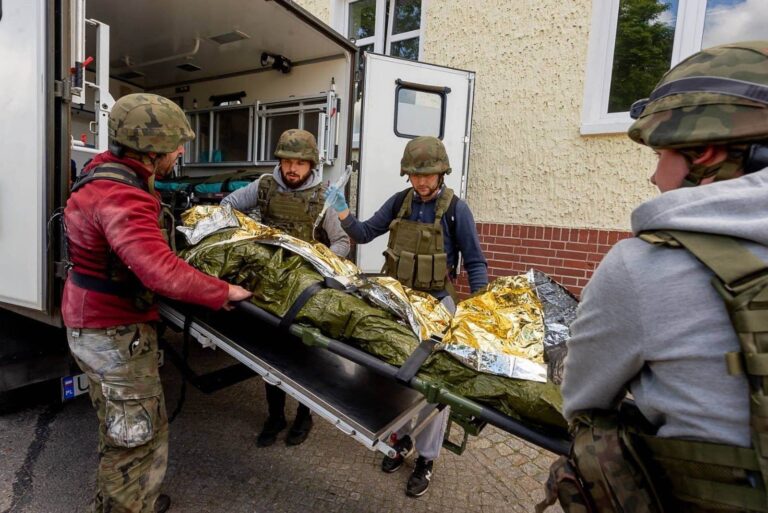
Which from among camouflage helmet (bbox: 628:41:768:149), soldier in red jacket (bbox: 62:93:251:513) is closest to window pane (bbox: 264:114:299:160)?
soldier in red jacket (bbox: 62:93:251:513)

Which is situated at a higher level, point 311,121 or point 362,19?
point 362,19

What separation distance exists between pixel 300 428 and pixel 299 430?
0.05ft

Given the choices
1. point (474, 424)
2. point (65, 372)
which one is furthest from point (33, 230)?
point (474, 424)

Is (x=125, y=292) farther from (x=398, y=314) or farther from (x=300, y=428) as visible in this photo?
(x=300, y=428)

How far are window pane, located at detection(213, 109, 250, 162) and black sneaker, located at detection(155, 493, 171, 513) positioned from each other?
435 centimetres

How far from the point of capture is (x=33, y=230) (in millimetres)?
2299

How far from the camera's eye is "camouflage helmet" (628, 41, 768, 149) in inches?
35.5

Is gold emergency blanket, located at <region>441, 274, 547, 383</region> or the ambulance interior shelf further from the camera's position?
the ambulance interior shelf

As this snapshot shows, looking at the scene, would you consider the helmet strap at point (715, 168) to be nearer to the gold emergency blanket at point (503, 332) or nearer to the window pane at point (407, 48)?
the gold emergency blanket at point (503, 332)

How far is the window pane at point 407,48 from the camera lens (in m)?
5.55

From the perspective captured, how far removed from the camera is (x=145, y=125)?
1942 mm

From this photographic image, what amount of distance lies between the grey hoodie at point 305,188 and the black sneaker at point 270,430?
1.16 metres

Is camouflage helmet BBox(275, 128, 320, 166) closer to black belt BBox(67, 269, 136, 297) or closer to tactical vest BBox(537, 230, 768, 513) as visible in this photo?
black belt BBox(67, 269, 136, 297)

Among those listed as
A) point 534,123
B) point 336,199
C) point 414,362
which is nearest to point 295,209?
point 336,199
